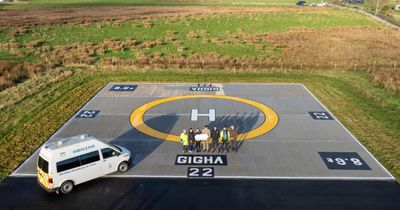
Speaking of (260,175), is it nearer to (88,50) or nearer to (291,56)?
(291,56)

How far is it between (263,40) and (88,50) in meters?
26.8

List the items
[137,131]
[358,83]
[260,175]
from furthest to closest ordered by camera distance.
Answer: [358,83] < [137,131] < [260,175]

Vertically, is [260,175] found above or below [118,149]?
below

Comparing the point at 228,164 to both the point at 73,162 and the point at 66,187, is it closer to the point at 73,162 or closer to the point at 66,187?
the point at 73,162

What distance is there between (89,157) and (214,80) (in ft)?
69.1

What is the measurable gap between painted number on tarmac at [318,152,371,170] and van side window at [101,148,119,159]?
11.4 meters

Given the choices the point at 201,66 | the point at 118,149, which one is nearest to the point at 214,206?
the point at 118,149

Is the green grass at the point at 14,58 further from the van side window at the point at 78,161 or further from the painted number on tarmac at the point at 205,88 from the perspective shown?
the van side window at the point at 78,161

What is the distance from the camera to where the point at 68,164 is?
17.8 metres

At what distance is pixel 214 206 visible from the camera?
55.7 feet

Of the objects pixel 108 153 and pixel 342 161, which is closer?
pixel 108 153

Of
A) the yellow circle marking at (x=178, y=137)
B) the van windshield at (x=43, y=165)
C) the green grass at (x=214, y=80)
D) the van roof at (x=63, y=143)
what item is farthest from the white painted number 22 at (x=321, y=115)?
the van windshield at (x=43, y=165)

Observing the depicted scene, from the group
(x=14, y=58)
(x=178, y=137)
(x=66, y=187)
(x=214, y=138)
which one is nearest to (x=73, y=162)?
(x=66, y=187)

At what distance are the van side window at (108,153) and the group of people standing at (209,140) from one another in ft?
13.4
